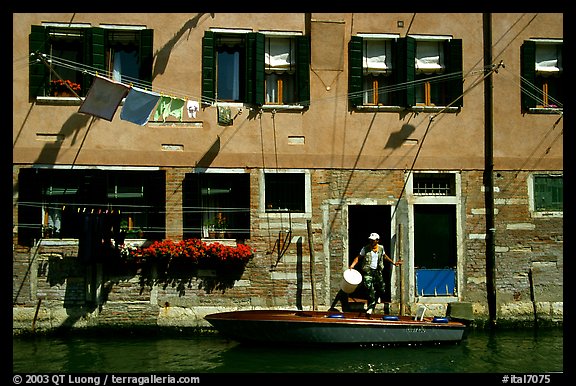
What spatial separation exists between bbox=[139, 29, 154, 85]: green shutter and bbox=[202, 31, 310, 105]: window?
0.89m

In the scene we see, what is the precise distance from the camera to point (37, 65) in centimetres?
1219

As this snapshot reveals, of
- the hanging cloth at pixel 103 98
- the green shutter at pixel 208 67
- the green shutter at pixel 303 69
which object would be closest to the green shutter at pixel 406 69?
the green shutter at pixel 303 69

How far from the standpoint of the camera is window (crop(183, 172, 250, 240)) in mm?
12500

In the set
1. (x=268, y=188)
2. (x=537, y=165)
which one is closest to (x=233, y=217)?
(x=268, y=188)

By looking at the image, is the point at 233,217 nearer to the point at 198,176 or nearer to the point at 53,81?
the point at 198,176

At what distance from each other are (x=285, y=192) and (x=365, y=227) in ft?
6.31

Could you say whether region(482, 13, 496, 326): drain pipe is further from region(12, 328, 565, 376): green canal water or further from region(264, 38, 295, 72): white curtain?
region(264, 38, 295, 72): white curtain

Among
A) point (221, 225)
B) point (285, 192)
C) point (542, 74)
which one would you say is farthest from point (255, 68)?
point (542, 74)

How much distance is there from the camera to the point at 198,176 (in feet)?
41.1

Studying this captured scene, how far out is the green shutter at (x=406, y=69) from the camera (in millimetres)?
12914

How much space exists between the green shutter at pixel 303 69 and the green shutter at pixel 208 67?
1.49 m

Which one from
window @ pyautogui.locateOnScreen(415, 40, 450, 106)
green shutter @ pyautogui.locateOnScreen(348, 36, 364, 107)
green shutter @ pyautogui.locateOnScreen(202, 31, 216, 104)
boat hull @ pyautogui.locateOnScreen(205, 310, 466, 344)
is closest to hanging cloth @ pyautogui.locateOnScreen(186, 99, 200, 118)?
green shutter @ pyautogui.locateOnScreen(202, 31, 216, 104)
